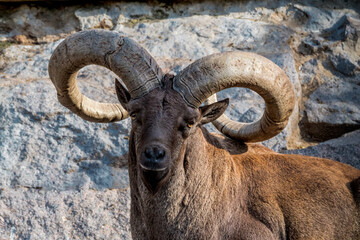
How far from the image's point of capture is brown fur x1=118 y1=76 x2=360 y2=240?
441cm

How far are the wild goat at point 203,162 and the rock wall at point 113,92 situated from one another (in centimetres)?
199

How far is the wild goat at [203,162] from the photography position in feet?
14.4

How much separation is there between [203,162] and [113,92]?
3.80 meters

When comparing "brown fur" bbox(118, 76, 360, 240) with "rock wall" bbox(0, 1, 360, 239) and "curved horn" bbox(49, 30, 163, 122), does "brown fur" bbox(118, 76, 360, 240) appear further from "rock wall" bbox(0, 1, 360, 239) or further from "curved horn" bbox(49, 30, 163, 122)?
"rock wall" bbox(0, 1, 360, 239)

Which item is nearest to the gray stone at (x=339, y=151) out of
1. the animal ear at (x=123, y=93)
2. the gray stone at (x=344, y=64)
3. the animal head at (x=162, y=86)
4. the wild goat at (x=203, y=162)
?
the wild goat at (x=203, y=162)

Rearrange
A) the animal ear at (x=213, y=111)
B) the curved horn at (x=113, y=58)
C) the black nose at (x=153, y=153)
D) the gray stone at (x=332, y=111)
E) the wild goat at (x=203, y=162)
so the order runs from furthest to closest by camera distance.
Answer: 1. the gray stone at (x=332, y=111)
2. the animal ear at (x=213, y=111)
3. the curved horn at (x=113, y=58)
4. the wild goat at (x=203, y=162)
5. the black nose at (x=153, y=153)

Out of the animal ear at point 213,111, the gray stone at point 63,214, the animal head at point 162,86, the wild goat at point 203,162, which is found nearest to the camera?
the animal head at point 162,86

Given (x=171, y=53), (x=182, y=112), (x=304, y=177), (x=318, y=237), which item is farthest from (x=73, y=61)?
(x=171, y=53)

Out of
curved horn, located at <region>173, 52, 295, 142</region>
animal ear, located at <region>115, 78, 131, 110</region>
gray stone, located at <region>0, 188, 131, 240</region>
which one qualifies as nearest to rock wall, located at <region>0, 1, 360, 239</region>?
gray stone, located at <region>0, 188, 131, 240</region>

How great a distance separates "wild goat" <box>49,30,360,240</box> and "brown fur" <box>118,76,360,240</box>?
1 cm

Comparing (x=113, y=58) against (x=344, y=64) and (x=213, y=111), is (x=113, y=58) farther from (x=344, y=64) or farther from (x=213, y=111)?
(x=344, y=64)

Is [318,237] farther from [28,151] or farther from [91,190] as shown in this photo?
[28,151]

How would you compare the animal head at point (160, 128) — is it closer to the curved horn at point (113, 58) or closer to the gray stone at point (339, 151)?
the curved horn at point (113, 58)

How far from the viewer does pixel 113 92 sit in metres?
8.23
